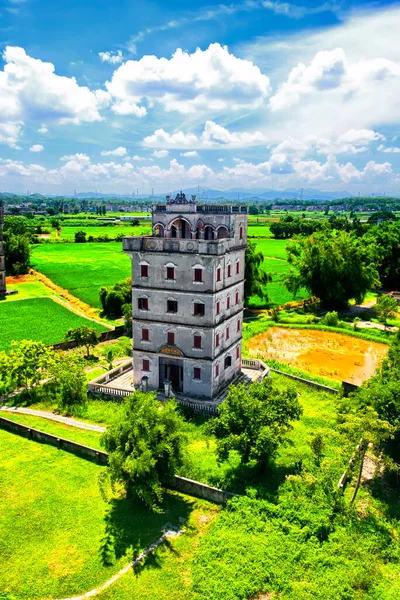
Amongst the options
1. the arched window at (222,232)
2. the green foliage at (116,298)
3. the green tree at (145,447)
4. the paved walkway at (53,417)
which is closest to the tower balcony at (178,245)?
the arched window at (222,232)

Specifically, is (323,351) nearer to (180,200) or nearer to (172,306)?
(172,306)

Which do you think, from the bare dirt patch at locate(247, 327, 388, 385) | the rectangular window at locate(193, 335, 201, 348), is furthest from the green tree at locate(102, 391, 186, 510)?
the bare dirt patch at locate(247, 327, 388, 385)

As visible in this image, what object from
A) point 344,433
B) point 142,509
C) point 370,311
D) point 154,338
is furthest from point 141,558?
point 370,311

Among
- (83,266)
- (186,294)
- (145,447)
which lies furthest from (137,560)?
(83,266)

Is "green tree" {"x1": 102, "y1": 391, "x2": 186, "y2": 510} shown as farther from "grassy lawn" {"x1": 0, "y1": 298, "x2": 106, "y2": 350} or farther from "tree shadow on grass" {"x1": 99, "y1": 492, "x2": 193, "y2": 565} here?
"grassy lawn" {"x1": 0, "y1": 298, "x2": 106, "y2": 350}

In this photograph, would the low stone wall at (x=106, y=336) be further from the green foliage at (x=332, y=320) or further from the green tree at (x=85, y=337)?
the green foliage at (x=332, y=320)

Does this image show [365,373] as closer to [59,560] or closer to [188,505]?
[188,505]
